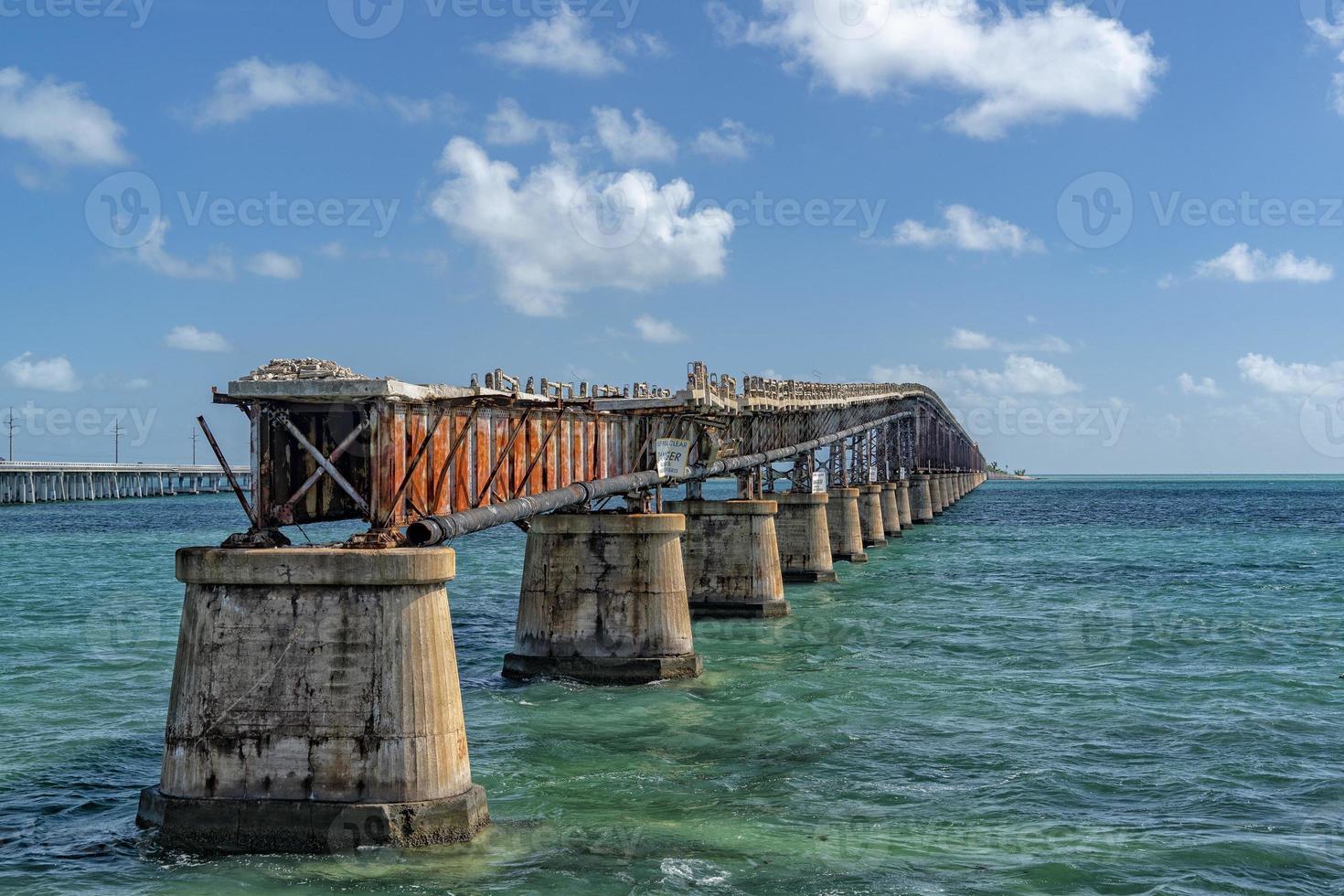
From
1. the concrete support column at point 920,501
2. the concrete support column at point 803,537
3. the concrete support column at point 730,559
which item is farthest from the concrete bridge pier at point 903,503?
the concrete support column at point 730,559

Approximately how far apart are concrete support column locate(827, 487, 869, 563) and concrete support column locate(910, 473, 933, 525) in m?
51.0

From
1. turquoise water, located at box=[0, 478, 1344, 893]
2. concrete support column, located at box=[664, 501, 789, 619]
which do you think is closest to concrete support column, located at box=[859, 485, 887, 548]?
turquoise water, located at box=[0, 478, 1344, 893]

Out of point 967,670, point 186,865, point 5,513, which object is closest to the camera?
point 186,865

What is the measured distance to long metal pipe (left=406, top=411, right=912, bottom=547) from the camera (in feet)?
56.4

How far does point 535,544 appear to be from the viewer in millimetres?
30547

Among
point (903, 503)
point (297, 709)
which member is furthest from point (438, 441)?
point (903, 503)

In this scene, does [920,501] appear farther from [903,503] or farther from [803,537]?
[803,537]

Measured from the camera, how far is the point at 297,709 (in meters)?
15.4

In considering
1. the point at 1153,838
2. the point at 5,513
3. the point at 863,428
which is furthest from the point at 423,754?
the point at 5,513

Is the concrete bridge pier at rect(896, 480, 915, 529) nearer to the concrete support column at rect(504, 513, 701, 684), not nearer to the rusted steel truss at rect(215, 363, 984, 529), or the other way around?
the rusted steel truss at rect(215, 363, 984, 529)

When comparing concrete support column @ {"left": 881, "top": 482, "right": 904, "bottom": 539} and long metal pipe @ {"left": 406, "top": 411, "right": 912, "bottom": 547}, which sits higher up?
long metal pipe @ {"left": 406, "top": 411, "right": 912, "bottom": 547}

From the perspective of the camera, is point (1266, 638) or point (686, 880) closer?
point (686, 880)

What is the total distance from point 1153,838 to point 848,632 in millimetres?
23497

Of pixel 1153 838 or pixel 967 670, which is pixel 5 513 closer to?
pixel 967 670
